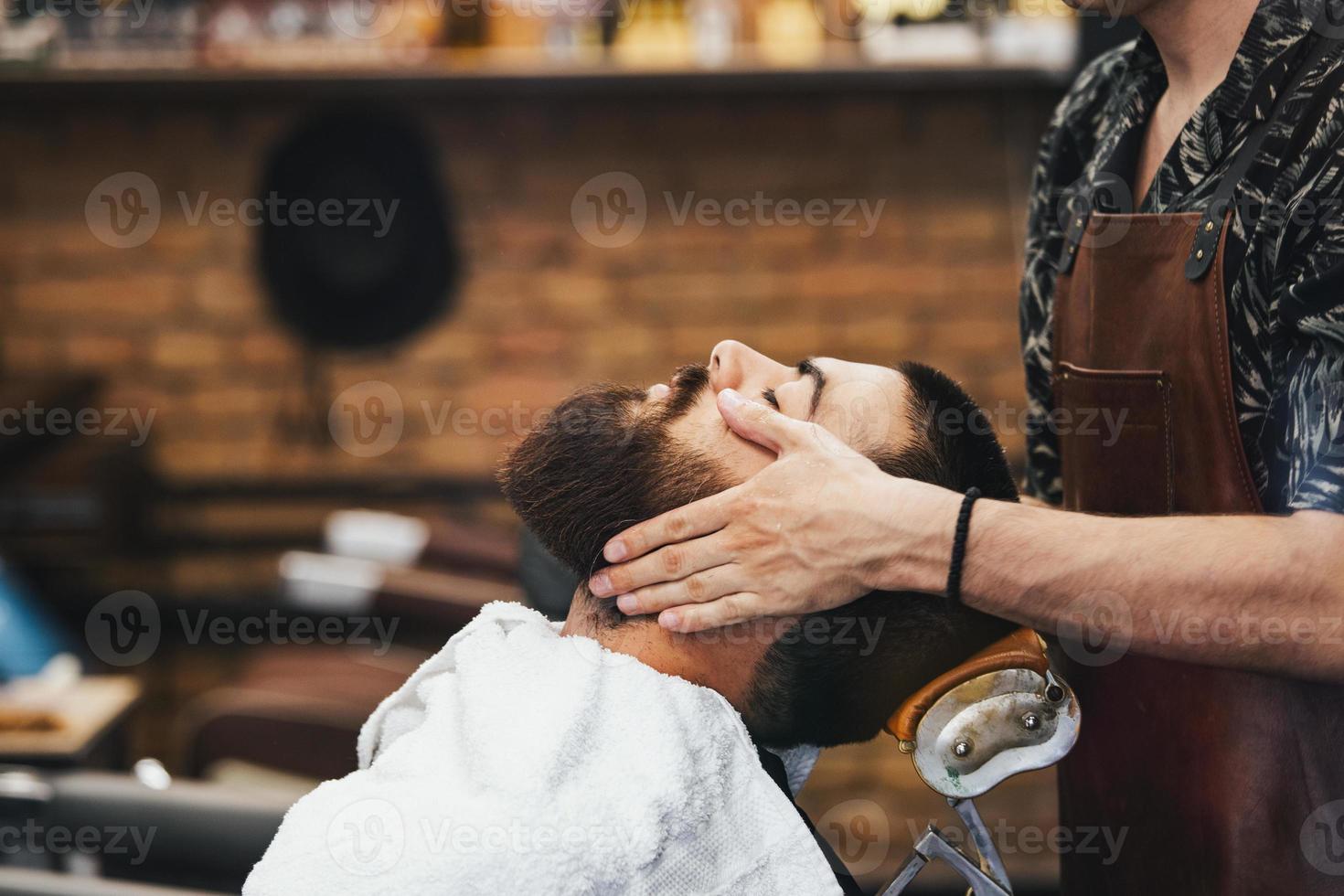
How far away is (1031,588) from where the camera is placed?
121 cm

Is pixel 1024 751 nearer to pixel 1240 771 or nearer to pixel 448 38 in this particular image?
pixel 1240 771

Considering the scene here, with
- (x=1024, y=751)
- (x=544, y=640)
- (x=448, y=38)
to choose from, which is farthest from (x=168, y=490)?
(x=1024, y=751)

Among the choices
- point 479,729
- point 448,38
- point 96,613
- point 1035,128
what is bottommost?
point 96,613

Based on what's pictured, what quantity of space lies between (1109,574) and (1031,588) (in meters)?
0.08

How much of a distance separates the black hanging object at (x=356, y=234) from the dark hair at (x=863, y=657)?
93.3 inches

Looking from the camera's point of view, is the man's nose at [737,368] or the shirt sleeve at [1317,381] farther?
the man's nose at [737,368]

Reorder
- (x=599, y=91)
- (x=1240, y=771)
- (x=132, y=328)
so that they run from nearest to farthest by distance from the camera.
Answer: (x=1240, y=771), (x=599, y=91), (x=132, y=328)
